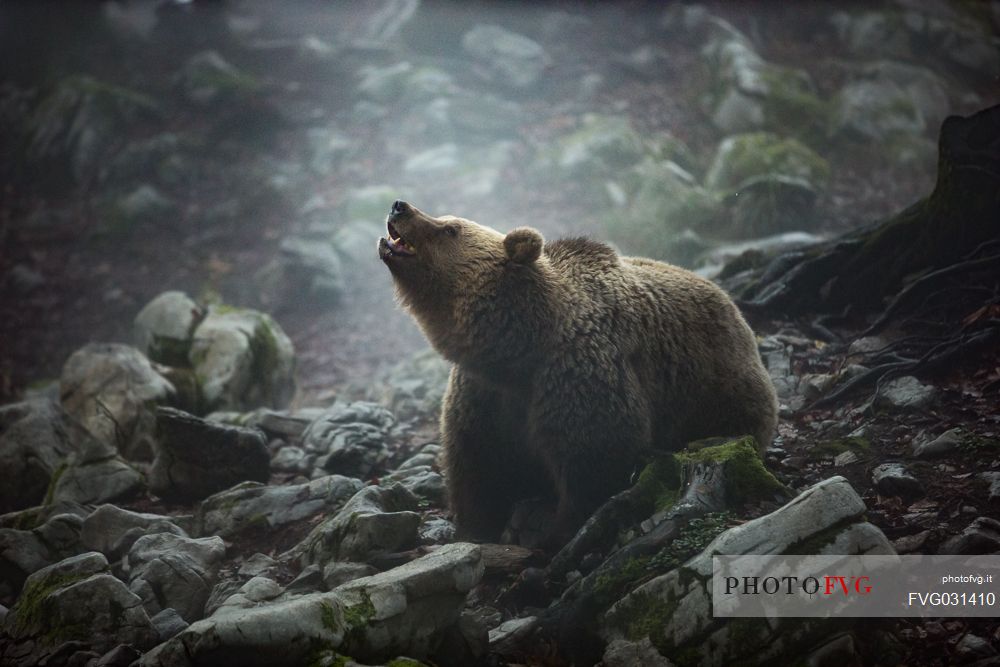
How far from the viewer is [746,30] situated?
19906mm

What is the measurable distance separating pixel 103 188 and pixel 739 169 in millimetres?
14416

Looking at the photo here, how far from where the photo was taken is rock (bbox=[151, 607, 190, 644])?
16.7ft

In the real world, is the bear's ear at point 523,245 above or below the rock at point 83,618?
above

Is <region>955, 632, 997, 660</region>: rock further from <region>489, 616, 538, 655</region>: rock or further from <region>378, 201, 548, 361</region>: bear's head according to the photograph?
<region>378, 201, 548, 361</region>: bear's head

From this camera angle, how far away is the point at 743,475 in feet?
17.5

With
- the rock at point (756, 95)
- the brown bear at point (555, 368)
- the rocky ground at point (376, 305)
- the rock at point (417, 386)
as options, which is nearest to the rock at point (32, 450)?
the rocky ground at point (376, 305)

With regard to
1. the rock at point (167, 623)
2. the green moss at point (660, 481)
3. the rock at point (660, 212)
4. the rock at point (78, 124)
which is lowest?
the rock at point (167, 623)

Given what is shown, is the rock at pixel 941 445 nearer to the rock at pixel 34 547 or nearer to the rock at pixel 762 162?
the rock at pixel 34 547

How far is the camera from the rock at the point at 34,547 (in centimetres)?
621

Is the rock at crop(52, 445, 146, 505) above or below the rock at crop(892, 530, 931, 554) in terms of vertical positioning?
below

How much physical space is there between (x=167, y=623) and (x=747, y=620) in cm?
385

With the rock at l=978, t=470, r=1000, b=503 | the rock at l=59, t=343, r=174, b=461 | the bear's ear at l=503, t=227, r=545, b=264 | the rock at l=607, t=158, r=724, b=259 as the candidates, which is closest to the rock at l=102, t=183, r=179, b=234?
the rock at l=59, t=343, r=174, b=461

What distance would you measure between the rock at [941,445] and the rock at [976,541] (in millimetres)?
1031

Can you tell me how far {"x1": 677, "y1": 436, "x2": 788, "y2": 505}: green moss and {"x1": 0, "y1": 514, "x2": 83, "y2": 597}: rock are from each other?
5291 millimetres
